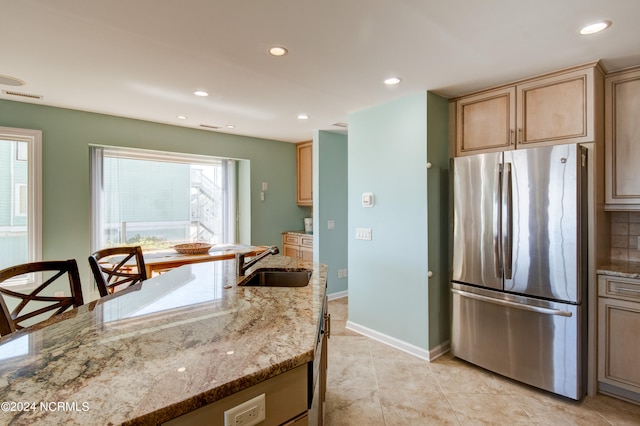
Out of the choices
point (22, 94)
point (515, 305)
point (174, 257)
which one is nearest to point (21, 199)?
point (22, 94)

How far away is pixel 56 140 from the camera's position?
330 centimetres

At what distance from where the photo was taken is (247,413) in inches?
34.4

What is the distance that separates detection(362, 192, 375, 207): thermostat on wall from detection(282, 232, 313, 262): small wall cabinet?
165 cm

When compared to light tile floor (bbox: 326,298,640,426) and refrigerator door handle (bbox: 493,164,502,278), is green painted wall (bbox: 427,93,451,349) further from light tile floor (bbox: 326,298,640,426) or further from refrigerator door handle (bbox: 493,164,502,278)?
refrigerator door handle (bbox: 493,164,502,278)

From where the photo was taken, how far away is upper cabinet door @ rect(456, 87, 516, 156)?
2.60 meters

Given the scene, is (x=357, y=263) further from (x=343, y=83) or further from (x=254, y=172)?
(x=254, y=172)

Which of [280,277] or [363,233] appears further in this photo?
[363,233]

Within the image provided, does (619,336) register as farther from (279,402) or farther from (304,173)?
(304,173)

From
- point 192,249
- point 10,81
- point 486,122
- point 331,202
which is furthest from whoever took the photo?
point 331,202

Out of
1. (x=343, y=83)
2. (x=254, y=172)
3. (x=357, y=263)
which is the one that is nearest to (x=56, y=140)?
(x=254, y=172)

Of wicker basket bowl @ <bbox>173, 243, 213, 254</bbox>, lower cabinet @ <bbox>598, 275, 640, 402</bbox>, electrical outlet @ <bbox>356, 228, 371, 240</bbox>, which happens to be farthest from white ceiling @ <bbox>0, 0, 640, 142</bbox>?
wicker basket bowl @ <bbox>173, 243, 213, 254</bbox>

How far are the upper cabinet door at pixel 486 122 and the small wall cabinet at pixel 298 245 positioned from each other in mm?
2552

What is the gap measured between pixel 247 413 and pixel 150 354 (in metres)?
0.36

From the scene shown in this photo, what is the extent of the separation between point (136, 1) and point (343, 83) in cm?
152
